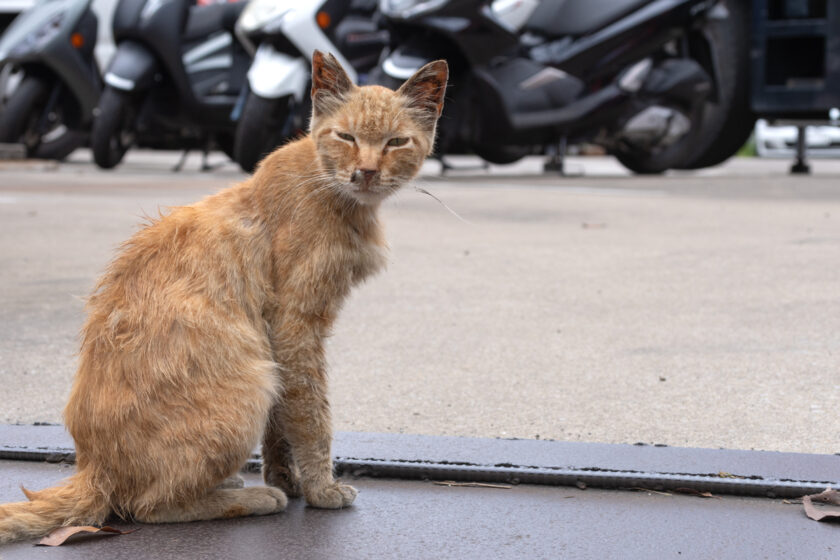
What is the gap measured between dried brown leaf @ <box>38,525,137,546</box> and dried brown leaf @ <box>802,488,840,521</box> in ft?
5.25

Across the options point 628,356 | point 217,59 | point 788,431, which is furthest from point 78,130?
point 788,431

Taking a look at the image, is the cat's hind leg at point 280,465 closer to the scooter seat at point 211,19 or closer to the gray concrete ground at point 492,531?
the gray concrete ground at point 492,531

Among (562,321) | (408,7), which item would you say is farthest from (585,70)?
(562,321)

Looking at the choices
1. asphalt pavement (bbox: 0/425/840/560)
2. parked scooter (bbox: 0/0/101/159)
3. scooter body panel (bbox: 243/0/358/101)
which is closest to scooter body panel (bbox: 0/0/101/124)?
parked scooter (bbox: 0/0/101/159)

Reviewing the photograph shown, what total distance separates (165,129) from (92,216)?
5640 mm

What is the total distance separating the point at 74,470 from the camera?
110 inches

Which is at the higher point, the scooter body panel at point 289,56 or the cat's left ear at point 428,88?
the cat's left ear at point 428,88

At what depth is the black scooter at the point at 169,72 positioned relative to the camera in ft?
39.4

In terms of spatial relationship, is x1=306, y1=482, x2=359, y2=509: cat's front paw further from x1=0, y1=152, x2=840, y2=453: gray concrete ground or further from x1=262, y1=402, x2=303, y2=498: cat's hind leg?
x1=0, y1=152, x2=840, y2=453: gray concrete ground

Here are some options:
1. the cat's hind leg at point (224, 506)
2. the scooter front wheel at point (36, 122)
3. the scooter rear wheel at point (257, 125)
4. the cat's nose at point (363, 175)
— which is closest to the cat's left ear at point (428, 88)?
the cat's nose at point (363, 175)

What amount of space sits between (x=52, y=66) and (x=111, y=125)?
161 centimetres

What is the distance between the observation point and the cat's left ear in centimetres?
263

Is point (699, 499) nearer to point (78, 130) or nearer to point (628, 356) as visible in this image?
point (628, 356)

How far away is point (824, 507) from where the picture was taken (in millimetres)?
2502
